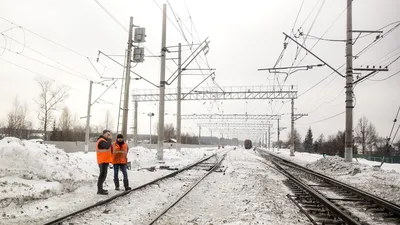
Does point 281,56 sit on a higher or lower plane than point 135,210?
higher

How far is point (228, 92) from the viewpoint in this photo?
37.2 meters

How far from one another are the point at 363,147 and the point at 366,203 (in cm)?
10455

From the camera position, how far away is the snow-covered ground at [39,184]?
7.32 metres

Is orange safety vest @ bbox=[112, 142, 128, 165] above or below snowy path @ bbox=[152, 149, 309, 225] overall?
above

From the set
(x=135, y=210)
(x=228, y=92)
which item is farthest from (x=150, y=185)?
(x=228, y=92)

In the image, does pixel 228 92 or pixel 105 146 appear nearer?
pixel 105 146

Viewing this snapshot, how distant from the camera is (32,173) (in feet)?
31.9

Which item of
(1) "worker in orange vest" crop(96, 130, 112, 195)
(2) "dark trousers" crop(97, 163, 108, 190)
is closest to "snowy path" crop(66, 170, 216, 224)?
(2) "dark trousers" crop(97, 163, 108, 190)

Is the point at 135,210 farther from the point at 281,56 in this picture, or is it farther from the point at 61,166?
the point at 281,56

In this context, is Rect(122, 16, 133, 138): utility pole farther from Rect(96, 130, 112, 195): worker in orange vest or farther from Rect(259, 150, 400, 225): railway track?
Rect(259, 150, 400, 225): railway track

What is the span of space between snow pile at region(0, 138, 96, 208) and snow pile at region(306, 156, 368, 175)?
14.2m

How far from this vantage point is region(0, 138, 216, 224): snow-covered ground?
7324 millimetres

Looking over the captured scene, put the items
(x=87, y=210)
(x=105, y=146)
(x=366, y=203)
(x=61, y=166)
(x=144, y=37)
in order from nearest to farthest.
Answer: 1. (x=87, y=210)
2. (x=366, y=203)
3. (x=105, y=146)
4. (x=61, y=166)
5. (x=144, y=37)

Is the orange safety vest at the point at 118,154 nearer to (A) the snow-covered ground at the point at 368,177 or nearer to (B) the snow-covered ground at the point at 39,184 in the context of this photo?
(B) the snow-covered ground at the point at 39,184
